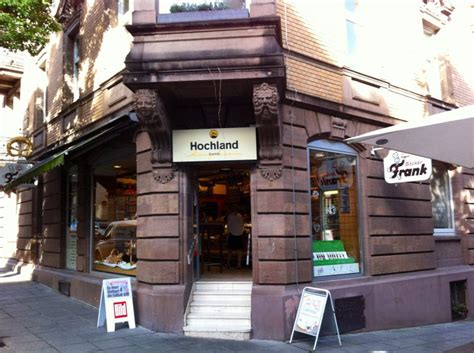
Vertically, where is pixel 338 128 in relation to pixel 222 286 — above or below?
above

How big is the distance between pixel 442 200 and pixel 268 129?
22.9 ft

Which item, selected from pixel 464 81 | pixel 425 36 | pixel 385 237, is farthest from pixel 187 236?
pixel 464 81

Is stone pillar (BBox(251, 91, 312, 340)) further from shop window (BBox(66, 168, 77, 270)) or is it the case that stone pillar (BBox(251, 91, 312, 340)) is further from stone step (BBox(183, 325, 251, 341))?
shop window (BBox(66, 168, 77, 270))

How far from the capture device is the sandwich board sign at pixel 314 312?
721cm

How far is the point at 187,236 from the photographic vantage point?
8344 mm

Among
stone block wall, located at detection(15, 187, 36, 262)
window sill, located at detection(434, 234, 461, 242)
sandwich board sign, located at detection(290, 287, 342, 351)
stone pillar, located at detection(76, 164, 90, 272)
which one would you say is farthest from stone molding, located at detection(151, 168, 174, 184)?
stone block wall, located at detection(15, 187, 36, 262)

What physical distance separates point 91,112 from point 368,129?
260 inches

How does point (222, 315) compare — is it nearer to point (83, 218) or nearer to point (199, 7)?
point (83, 218)

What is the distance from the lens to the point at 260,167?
8227mm

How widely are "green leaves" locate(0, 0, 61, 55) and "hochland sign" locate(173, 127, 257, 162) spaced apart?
4135mm

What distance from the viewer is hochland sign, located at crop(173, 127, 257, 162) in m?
8.29

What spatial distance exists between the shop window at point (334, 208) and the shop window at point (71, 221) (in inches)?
262

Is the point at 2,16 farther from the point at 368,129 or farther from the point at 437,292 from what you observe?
the point at 437,292

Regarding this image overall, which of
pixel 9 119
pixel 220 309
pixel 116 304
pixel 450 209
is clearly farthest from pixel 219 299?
pixel 9 119
